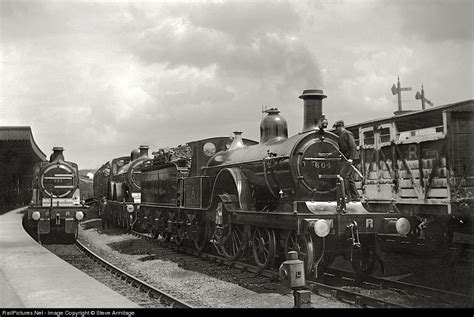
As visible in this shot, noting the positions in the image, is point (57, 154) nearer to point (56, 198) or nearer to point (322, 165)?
point (56, 198)

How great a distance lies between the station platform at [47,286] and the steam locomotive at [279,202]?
141 inches

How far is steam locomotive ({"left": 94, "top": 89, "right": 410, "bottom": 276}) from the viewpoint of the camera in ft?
28.5

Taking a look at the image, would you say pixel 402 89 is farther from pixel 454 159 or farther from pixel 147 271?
pixel 147 271

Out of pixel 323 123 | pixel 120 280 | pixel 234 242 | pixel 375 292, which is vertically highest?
pixel 323 123

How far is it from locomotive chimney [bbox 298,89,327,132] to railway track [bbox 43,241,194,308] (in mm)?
4139

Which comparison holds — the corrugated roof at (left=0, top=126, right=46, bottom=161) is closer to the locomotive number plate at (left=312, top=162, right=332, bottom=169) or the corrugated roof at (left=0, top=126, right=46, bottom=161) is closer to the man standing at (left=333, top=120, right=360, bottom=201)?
the locomotive number plate at (left=312, top=162, right=332, bottom=169)

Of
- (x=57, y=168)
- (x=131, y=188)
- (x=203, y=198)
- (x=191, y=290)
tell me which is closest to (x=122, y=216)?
(x=131, y=188)

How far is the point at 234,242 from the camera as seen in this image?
38.3 ft

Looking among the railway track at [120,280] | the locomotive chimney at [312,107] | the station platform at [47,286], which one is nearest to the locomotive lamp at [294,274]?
the railway track at [120,280]

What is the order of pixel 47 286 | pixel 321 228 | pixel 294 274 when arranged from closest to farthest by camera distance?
1. pixel 294 274
2. pixel 47 286
3. pixel 321 228

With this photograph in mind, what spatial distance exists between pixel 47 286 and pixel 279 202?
15.6ft

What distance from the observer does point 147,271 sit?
37.9ft

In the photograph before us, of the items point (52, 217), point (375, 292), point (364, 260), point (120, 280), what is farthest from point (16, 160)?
point (375, 292)

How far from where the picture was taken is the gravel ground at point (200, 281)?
8.04m
